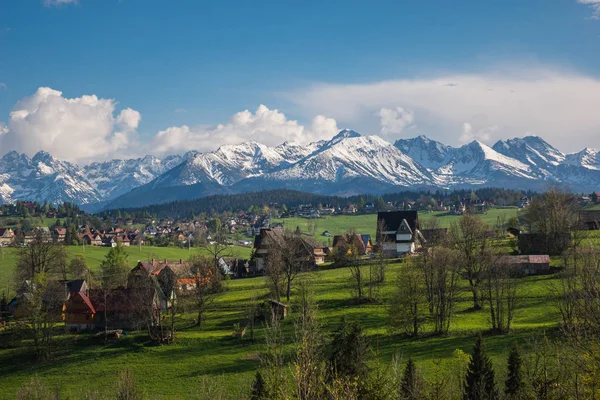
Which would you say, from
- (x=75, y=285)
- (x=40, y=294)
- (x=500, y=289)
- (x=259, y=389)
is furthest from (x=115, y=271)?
(x=259, y=389)

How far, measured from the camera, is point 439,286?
52.9 metres

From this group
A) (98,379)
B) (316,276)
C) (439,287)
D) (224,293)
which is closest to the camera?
(98,379)

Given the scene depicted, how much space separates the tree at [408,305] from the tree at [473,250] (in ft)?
30.0

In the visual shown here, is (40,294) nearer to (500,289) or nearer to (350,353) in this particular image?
(350,353)

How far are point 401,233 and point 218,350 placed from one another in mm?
57409

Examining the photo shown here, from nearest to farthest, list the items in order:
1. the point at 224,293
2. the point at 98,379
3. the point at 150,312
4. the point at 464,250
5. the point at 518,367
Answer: the point at 518,367, the point at 98,379, the point at 150,312, the point at 464,250, the point at 224,293

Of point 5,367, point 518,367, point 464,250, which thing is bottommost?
point 5,367

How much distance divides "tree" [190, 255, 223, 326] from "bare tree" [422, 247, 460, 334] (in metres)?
24.4

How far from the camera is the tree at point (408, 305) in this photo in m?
51.2

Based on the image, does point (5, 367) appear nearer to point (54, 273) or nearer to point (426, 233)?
point (54, 273)

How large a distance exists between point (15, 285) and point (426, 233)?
72.0m

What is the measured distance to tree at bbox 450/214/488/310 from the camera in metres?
60.8

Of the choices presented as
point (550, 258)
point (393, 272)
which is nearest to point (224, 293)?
point (393, 272)

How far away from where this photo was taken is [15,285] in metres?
86.6
